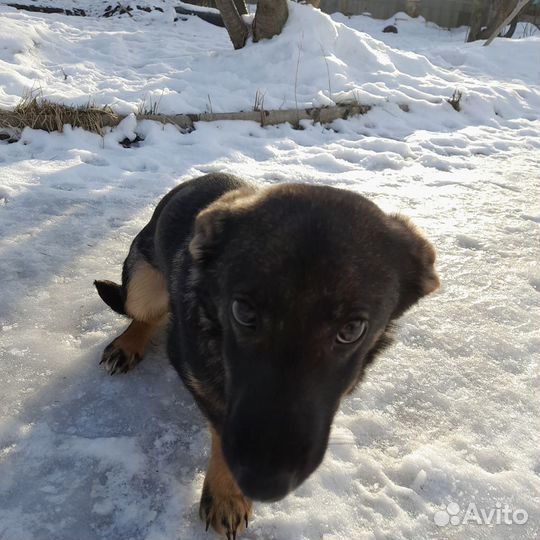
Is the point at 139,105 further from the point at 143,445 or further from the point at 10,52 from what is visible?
the point at 143,445

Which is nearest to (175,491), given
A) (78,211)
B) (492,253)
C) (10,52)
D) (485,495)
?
(485,495)

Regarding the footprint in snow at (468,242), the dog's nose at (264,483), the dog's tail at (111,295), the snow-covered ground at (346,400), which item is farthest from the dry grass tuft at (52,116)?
the dog's nose at (264,483)

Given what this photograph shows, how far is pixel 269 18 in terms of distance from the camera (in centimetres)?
905

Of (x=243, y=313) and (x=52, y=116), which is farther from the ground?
(x=243, y=313)

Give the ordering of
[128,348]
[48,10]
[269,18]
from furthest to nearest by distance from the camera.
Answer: [48,10] → [269,18] → [128,348]

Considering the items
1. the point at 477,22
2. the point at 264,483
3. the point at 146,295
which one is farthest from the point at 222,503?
→ the point at 477,22

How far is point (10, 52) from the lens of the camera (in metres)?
8.35

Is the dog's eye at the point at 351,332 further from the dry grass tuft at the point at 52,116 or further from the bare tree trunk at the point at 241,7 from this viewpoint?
the bare tree trunk at the point at 241,7

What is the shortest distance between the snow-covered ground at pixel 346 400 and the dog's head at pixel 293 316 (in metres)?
0.70

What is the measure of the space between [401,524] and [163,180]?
3908mm

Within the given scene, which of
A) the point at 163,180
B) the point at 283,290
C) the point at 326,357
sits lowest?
the point at 163,180

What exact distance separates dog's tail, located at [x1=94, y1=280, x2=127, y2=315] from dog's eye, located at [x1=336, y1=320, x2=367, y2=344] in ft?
5.82

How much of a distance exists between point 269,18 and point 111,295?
7565mm

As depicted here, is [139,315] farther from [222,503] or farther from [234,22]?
[234,22]
